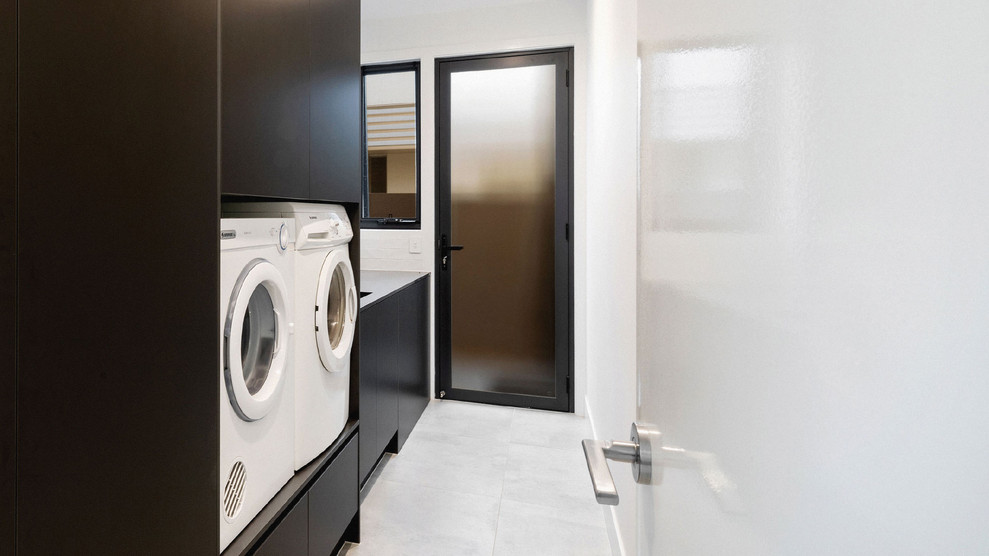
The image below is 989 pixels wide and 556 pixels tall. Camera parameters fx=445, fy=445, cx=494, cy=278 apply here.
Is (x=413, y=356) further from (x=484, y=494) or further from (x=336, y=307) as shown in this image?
(x=336, y=307)

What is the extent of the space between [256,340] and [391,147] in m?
2.36

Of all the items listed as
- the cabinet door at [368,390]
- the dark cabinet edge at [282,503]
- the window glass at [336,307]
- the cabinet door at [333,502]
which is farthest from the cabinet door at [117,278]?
the cabinet door at [368,390]

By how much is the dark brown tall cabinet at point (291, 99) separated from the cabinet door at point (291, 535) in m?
0.90

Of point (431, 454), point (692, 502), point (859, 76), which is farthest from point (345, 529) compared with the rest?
point (859, 76)

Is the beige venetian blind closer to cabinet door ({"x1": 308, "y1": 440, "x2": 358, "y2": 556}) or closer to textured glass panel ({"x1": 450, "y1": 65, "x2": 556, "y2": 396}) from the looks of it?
textured glass panel ({"x1": 450, "y1": 65, "x2": 556, "y2": 396})

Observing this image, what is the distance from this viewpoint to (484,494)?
6.77ft

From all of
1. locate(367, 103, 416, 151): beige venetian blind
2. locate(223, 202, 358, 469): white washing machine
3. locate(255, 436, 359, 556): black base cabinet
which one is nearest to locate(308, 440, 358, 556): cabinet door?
locate(255, 436, 359, 556): black base cabinet

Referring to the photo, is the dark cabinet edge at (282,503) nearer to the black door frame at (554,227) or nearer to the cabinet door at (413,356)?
the cabinet door at (413,356)

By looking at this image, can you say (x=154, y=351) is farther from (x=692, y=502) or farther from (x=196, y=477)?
(x=692, y=502)

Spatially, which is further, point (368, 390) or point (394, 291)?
point (394, 291)

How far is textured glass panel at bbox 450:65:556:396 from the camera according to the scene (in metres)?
3.05

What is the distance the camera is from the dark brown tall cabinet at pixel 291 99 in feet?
3.42

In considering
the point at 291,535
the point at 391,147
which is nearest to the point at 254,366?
the point at 291,535

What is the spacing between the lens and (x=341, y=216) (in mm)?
1636
